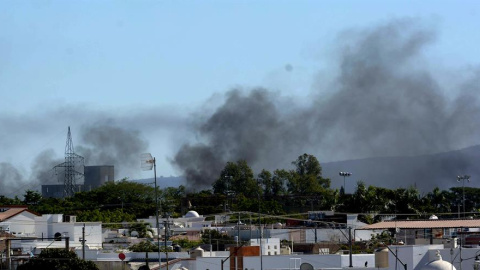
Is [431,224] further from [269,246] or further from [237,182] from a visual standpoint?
[237,182]

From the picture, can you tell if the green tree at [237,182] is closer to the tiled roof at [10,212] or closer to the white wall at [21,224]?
the tiled roof at [10,212]

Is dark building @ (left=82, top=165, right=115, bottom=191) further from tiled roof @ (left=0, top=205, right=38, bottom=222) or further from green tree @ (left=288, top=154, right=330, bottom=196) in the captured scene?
tiled roof @ (left=0, top=205, right=38, bottom=222)

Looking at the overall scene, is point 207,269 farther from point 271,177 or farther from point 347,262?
point 271,177

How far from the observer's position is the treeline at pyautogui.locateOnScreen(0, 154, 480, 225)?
3708 inches

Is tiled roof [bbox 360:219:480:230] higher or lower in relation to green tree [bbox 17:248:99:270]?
higher

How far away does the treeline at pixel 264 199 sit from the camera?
94188 millimetres

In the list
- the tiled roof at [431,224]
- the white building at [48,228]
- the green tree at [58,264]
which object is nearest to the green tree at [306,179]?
the white building at [48,228]

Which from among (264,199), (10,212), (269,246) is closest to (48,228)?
(10,212)

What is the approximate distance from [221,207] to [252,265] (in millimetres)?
67285

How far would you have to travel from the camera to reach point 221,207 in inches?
4953

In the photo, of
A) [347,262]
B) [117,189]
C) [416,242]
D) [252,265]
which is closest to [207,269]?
[252,265]

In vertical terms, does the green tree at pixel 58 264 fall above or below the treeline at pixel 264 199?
below

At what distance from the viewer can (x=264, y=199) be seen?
137500 mm

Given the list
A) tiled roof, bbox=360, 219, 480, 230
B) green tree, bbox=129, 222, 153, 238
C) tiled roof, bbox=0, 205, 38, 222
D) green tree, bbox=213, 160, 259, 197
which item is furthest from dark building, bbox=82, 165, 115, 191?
tiled roof, bbox=360, 219, 480, 230
